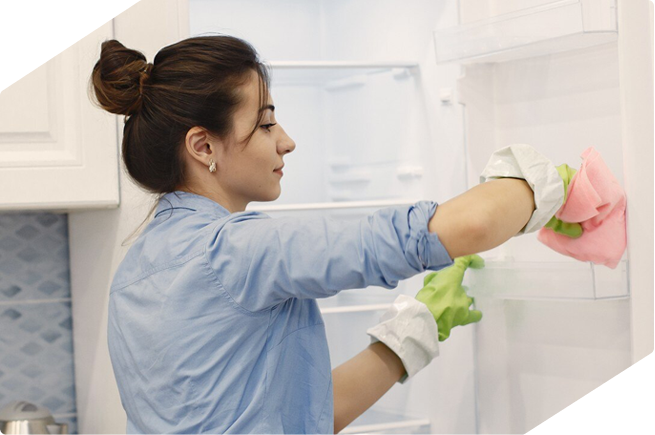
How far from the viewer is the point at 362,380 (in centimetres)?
122

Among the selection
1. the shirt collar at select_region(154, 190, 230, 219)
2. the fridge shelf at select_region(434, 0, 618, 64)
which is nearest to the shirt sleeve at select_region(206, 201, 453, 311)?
the shirt collar at select_region(154, 190, 230, 219)

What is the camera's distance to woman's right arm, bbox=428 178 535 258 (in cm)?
85

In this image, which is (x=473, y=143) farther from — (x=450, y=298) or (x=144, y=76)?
(x=144, y=76)

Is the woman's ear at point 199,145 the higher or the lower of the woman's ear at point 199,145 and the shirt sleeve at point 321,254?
the higher

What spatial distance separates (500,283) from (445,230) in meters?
0.42

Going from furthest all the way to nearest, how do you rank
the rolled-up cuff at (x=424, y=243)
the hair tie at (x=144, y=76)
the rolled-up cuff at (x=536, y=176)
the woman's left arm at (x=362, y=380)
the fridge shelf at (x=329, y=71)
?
the fridge shelf at (x=329, y=71)
the woman's left arm at (x=362, y=380)
the hair tie at (x=144, y=76)
the rolled-up cuff at (x=536, y=176)
the rolled-up cuff at (x=424, y=243)

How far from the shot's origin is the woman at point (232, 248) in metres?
0.86

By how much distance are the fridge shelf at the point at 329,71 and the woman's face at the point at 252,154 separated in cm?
47

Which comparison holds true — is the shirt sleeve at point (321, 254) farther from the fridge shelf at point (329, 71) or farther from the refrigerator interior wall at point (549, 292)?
the fridge shelf at point (329, 71)

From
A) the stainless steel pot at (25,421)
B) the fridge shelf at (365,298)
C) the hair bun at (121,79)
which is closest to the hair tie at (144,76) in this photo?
the hair bun at (121,79)

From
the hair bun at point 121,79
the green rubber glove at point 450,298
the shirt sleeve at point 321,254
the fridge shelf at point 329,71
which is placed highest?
the fridge shelf at point 329,71

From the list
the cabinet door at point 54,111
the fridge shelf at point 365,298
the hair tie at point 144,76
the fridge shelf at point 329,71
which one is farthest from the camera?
the fridge shelf at point 365,298

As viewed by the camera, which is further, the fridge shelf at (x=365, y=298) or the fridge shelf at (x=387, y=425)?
the fridge shelf at (x=365, y=298)

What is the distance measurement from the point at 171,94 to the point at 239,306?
293 millimetres
